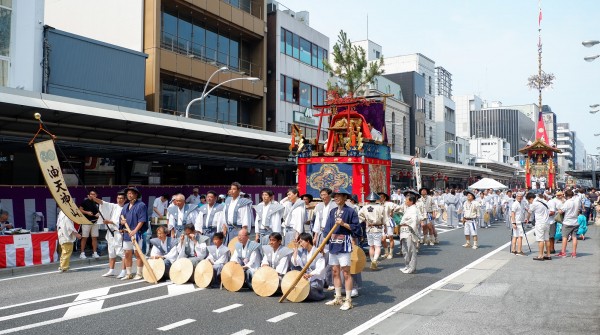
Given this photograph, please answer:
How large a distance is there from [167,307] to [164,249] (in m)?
2.78

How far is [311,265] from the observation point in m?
8.81

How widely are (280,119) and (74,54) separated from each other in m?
16.2

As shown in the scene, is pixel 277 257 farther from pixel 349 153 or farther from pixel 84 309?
pixel 349 153

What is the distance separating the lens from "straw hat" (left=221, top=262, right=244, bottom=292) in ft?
29.5

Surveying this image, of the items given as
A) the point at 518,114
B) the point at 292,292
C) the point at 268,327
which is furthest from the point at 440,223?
the point at 518,114

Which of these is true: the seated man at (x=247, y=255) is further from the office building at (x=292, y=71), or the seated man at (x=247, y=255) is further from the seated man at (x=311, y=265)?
the office building at (x=292, y=71)

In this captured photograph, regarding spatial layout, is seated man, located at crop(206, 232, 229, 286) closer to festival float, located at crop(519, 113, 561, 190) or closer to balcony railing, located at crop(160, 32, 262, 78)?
balcony railing, located at crop(160, 32, 262, 78)

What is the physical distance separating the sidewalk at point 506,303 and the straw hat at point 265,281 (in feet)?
6.89

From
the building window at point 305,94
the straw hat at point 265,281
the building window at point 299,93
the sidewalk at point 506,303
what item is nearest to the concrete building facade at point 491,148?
the building window at point 299,93

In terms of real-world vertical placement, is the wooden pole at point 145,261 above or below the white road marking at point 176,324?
above

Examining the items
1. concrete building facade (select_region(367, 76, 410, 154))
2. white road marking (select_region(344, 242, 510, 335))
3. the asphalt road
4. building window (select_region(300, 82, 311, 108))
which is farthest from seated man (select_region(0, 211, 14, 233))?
concrete building facade (select_region(367, 76, 410, 154))

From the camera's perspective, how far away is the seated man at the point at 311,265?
844 cm

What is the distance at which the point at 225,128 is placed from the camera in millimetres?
19422

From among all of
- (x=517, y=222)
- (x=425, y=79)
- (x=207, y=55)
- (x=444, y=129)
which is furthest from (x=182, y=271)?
(x=444, y=129)
